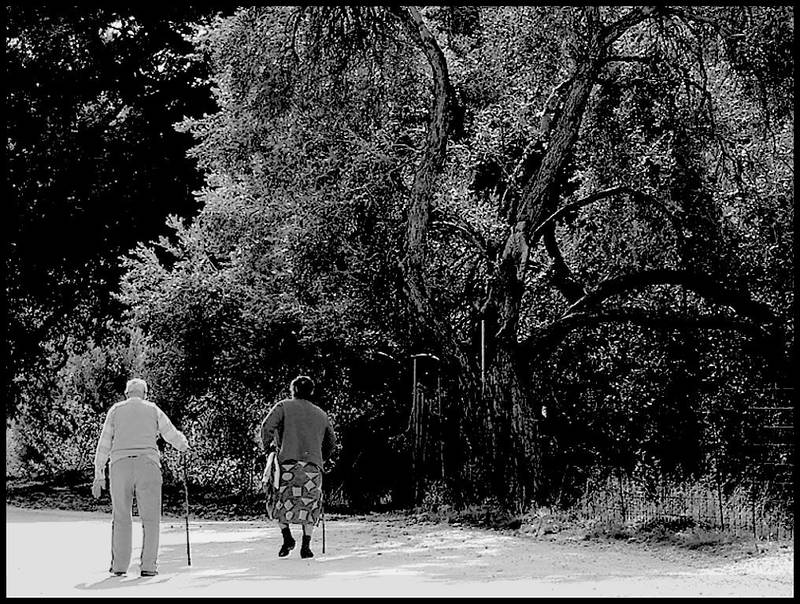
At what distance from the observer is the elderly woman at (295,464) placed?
1362 centimetres

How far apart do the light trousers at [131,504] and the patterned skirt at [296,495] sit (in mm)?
1813

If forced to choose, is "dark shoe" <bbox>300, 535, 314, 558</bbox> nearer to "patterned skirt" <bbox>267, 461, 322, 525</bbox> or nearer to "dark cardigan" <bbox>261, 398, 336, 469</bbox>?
"patterned skirt" <bbox>267, 461, 322, 525</bbox>

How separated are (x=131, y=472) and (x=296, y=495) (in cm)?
213

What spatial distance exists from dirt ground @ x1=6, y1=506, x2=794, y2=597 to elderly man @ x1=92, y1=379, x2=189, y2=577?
0.91ft

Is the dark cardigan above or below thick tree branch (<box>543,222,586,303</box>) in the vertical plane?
below

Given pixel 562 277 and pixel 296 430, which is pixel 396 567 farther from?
pixel 562 277

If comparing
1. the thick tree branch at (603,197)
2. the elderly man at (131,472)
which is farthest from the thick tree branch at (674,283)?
the elderly man at (131,472)

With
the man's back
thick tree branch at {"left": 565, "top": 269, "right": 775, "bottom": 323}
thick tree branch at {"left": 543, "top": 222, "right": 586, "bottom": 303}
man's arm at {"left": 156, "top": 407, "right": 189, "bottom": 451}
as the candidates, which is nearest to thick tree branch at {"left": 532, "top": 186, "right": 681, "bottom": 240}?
thick tree branch at {"left": 543, "top": 222, "right": 586, "bottom": 303}

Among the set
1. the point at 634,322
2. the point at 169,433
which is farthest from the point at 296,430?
the point at 634,322

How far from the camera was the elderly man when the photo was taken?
11898 mm

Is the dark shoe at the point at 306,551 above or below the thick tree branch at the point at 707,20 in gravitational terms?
below

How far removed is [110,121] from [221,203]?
8463 millimetres

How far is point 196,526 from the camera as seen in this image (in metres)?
18.6

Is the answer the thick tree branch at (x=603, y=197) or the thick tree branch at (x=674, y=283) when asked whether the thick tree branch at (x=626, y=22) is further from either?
the thick tree branch at (x=674, y=283)
